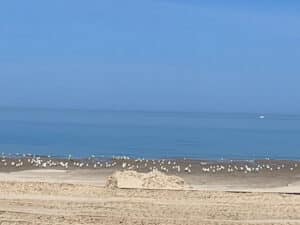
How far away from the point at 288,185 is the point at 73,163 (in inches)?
458

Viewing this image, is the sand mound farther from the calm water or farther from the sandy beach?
the calm water

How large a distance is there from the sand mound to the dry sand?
105mm

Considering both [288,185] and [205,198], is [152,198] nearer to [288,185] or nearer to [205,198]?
[205,198]

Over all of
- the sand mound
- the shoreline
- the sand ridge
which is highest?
the shoreline

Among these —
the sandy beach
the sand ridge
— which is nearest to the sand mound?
the sandy beach

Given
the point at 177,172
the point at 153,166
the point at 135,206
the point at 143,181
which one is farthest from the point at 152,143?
the point at 135,206

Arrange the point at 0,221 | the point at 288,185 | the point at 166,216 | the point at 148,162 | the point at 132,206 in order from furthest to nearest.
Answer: the point at 148,162
the point at 288,185
the point at 132,206
the point at 166,216
the point at 0,221

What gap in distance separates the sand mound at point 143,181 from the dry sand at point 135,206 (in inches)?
4.2

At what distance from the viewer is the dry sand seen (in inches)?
563

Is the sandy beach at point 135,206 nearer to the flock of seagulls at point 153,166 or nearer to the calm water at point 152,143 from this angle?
the flock of seagulls at point 153,166

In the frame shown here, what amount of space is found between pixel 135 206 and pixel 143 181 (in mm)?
5478

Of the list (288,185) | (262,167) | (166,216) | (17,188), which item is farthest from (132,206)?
(262,167)

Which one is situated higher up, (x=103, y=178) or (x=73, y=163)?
(x=73, y=163)

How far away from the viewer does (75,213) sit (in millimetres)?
15047
